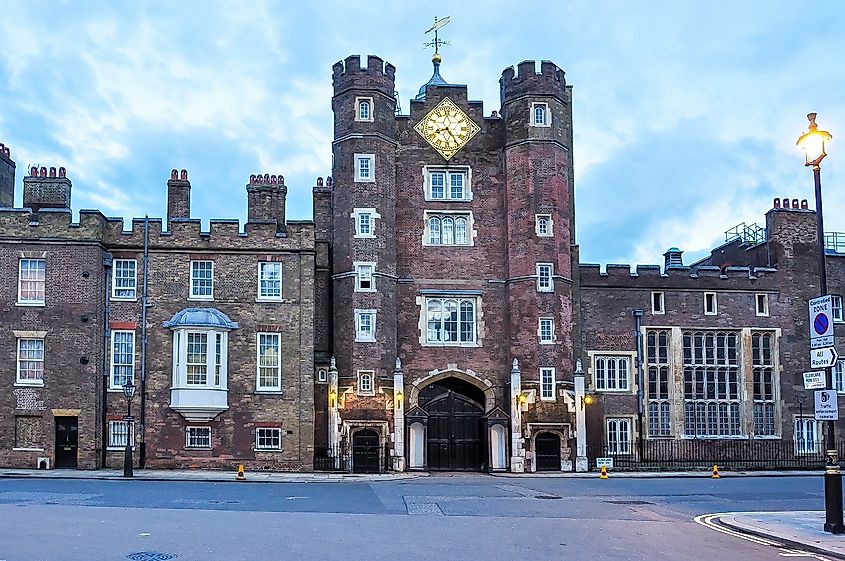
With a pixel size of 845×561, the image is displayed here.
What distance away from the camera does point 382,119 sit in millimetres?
43250

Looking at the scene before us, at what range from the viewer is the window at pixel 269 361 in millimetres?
39938

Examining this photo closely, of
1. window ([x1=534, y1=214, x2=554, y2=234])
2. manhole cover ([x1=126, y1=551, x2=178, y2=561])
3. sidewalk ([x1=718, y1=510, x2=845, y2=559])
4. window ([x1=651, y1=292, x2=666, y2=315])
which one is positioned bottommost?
sidewalk ([x1=718, y1=510, x2=845, y2=559])

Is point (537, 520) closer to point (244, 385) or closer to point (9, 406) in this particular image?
point (244, 385)

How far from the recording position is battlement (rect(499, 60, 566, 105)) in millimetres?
43562

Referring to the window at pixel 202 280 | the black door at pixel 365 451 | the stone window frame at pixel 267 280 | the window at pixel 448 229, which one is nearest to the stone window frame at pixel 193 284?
the window at pixel 202 280

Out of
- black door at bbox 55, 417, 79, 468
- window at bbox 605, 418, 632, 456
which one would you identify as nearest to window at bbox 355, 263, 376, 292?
black door at bbox 55, 417, 79, 468

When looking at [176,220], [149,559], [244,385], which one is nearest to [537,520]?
[149,559]

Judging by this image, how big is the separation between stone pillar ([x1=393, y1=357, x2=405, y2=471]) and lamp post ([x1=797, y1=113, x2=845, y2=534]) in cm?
2379

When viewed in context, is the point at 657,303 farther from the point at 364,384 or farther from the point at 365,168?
the point at 365,168

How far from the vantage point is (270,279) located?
40438 mm

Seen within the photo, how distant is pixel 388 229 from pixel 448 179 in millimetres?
3766

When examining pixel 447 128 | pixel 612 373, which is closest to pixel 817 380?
pixel 612 373

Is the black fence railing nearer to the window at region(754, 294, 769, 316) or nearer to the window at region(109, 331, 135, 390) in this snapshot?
the window at region(754, 294, 769, 316)

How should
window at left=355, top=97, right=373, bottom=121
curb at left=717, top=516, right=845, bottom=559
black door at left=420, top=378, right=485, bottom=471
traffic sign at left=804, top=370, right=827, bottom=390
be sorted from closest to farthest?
1. curb at left=717, top=516, right=845, bottom=559
2. traffic sign at left=804, top=370, right=827, bottom=390
3. black door at left=420, top=378, right=485, bottom=471
4. window at left=355, top=97, right=373, bottom=121
